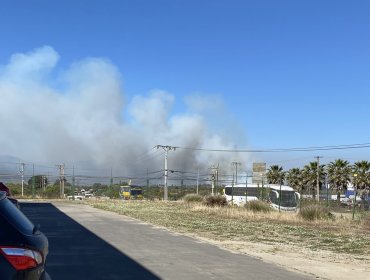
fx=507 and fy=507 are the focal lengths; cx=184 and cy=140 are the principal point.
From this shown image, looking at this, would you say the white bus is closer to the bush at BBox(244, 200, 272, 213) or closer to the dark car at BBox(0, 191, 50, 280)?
the bush at BBox(244, 200, 272, 213)

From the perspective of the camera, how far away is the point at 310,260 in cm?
1266

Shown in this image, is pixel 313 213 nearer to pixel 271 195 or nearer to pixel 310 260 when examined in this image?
pixel 271 195

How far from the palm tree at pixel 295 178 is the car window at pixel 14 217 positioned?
81059mm

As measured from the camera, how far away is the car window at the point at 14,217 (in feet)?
15.6

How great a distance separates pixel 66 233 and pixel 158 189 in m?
53.1

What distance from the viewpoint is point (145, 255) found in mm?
12609

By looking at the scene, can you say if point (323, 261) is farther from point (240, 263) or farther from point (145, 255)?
point (145, 255)

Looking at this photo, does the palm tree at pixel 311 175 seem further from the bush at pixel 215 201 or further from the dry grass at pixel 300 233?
the dry grass at pixel 300 233

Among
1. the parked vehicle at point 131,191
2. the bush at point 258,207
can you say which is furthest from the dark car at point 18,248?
the parked vehicle at point 131,191

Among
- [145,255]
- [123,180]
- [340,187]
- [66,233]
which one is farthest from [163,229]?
[340,187]

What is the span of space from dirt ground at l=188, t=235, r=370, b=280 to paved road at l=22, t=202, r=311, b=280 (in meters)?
0.54

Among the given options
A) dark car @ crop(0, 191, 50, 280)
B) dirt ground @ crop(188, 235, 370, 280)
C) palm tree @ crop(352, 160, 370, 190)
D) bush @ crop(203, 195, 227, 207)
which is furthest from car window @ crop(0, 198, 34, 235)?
palm tree @ crop(352, 160, 370, 190)

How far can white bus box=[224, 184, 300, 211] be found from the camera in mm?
37900

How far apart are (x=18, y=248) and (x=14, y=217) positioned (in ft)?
1.49
